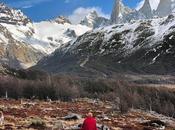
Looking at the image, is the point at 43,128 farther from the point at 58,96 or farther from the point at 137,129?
the point at 58,96

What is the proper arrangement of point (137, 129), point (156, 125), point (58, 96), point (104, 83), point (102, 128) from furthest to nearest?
point (104, 83), point (58, 96), point (156, 125), point (137, 129), point (102, 128)

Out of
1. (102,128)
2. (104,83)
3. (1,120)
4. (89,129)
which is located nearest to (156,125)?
(102,128)

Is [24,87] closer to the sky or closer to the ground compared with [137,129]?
closer to the sky

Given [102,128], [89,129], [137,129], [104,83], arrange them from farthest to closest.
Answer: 1. [104,83]
2. [137,129]
3. [102,128]
4. [89,129]

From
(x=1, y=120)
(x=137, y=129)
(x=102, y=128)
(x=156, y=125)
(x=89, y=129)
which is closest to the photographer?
(x=89, y=129)

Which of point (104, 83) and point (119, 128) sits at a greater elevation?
point (104, 83)

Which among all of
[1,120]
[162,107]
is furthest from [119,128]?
[162,107]

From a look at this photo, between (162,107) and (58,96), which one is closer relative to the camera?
(162,107)

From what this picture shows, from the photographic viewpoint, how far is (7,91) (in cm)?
12356

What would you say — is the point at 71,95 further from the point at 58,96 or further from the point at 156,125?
the point at 156,125

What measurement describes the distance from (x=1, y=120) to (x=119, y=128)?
12.6 m

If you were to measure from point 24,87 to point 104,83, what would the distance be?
150 feet

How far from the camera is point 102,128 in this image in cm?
4488

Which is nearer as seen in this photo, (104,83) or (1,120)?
(1,120)
